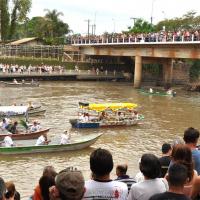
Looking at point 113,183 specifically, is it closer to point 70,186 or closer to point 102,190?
point 102,190

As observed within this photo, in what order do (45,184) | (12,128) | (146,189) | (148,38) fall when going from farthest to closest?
(148,38), (12,128), (45,184), (146,189)

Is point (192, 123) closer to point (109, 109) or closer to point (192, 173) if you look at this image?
point (109, 109)

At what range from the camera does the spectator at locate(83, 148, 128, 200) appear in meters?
5.56

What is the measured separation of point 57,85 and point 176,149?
48606 millimetres

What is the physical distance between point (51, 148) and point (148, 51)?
33.4m

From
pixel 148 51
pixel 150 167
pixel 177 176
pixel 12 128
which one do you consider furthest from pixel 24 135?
pixel 148 51

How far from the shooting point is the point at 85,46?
64375 millimetres

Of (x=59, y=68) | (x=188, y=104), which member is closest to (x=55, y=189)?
(x=188, y=104)

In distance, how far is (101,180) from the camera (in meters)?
→ 5.61

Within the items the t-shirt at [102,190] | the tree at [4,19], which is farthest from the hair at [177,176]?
the tree at [4,19]

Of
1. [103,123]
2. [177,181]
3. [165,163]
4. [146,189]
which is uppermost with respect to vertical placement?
[177,181]

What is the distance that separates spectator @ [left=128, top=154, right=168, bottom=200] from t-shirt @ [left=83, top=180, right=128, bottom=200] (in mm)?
324

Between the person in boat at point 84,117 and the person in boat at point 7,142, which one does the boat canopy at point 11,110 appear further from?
the person in boat at point 7,142

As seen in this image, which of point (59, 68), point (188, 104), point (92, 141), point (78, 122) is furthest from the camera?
point (59, 68)
